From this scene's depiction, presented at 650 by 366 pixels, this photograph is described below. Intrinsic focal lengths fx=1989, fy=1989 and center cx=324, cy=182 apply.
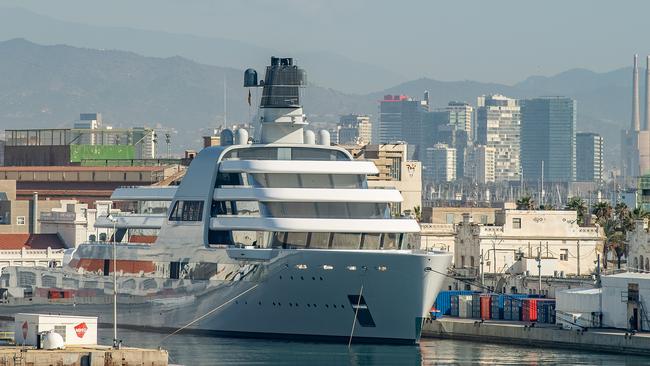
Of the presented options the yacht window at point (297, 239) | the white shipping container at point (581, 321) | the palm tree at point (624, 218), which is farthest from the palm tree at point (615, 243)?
the yacht window at point (297, 239)

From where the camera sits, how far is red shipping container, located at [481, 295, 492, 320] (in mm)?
85062

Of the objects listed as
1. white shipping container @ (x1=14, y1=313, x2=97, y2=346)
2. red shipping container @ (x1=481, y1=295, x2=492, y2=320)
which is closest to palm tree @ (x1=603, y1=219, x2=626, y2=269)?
red shipping container @ (x1=481, y1=295, x2=492, y2=320)

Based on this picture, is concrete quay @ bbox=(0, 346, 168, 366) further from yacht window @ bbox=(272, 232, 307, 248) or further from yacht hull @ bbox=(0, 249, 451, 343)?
yacht window @ bbox=(272, 232, 307, 248)

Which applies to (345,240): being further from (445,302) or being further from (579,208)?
(579,208)

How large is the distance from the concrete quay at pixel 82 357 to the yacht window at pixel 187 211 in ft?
53.3

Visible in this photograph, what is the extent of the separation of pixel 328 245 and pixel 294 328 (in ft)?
11.1

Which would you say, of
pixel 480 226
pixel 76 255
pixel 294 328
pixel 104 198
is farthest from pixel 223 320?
pixel 104 198

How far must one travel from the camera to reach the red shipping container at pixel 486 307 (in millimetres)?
85062

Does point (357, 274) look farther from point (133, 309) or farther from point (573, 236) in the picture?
point (573, 236)

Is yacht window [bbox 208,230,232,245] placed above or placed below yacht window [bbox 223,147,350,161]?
below

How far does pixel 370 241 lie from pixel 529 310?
12.1 m

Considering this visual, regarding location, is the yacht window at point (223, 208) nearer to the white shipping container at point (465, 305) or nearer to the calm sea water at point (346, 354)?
the calm sea water at point (346, 354)

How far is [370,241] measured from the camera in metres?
74.2

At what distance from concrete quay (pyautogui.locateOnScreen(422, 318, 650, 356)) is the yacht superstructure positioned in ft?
17.3
